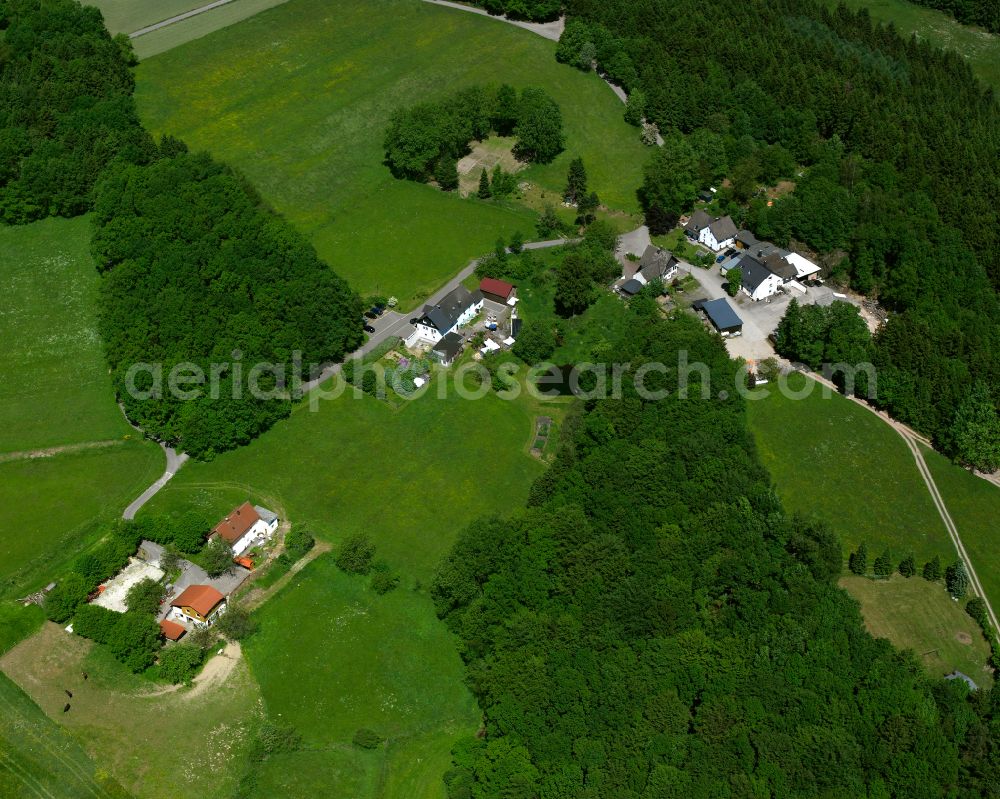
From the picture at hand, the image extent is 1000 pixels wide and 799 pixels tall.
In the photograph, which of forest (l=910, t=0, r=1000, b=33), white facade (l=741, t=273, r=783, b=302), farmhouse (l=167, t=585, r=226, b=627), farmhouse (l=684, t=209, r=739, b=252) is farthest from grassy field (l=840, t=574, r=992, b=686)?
forest (l=910, t=0, r=1000, b=33)

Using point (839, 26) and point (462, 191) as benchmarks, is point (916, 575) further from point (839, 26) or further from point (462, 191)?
point (839, 26)

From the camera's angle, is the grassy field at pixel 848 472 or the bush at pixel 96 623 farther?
the grassy field at pixel 848 472

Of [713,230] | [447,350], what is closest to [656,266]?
[713,230]

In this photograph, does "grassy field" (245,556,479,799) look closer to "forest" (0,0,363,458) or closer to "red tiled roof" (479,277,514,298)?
→ "forest" (0,0,363,458)

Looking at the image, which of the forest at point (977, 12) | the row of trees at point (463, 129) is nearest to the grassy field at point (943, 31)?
the forest at point (977, 12)

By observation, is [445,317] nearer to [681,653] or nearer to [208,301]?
[208,301]

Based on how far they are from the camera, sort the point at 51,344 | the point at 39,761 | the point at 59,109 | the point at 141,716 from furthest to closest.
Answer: the point at 59,109 → the point at 51,344 → the point at 141,716 → the point at 39,761

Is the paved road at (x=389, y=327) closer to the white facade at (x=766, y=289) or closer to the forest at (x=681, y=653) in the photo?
the forest at (x=681, y=653)
